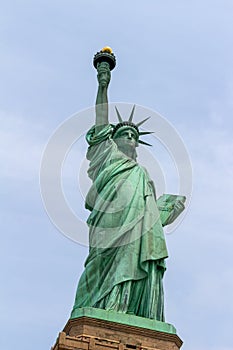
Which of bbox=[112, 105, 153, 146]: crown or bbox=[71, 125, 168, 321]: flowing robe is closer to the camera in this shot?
bbox=[71, 125, 168, 321]: flowing robe

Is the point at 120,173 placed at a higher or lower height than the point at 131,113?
lower

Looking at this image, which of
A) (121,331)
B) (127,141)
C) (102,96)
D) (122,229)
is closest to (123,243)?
(122,229)

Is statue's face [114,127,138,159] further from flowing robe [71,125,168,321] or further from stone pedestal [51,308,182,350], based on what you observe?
stone pedestal [51,308,182,350]

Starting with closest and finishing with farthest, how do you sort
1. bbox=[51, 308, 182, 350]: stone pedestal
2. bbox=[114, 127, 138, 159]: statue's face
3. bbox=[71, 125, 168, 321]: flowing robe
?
bbox=[51, 308, 182, 350]: stone pedestal, bbox=[71, 125, 168, 321]: flowing robe, bbox=[114, 127, 138, 159]: statue's face

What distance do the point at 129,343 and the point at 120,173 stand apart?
5.53 metres

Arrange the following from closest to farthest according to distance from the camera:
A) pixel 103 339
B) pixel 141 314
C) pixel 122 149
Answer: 1. pixel 103 339
2. pixel 141 314
3. pixel 122 149

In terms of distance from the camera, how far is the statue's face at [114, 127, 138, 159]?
25.9 meters

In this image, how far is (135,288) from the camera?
2272 cm

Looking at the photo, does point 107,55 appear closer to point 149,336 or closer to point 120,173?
point 120,173

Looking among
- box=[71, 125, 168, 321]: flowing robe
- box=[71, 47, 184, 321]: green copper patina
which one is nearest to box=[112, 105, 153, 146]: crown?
box=[71, 47, 184, 321]: green copper patina

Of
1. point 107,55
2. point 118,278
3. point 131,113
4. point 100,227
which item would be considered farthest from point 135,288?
point 107,55

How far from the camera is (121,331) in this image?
21.1m

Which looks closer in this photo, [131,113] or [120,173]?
[120,173]

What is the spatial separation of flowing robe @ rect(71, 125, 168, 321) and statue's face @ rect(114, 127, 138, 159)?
469mm
